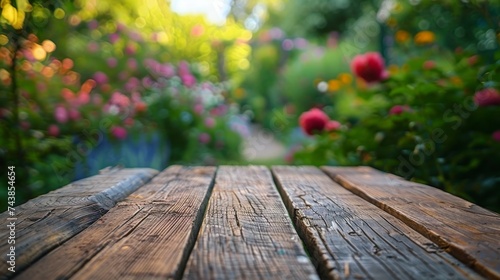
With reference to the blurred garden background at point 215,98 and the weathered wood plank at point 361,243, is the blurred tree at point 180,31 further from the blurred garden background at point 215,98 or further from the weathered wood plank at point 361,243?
the weathered wood plank at point 361,243

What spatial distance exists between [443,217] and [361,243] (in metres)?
0.31

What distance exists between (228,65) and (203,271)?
1055 centimetres

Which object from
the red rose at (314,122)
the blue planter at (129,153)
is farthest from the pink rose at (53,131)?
the red rose at (314,122)

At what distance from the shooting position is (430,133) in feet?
7.38

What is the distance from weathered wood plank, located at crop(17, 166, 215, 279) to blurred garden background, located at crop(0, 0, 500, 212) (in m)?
1.11

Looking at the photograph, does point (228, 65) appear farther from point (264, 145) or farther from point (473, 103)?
point (473, 103)

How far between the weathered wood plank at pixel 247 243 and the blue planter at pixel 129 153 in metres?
2.00

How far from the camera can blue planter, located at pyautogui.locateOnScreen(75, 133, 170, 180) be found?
10.7 ft

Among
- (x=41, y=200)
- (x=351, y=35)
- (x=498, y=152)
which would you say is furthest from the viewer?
(x=351, y=35)

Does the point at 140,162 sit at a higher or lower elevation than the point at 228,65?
lower

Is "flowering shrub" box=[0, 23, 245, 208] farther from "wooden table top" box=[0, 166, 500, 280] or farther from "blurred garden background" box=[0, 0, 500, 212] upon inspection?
"wooden table top" box=[0, 166, 500, 280]

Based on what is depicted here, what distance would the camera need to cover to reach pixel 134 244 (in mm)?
881

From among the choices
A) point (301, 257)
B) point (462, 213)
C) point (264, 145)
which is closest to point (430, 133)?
point (462, 213)

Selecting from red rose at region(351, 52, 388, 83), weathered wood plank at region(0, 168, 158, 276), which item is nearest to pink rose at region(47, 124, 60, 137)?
weathered wood plank at region(0, 168, 158, 276)
